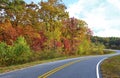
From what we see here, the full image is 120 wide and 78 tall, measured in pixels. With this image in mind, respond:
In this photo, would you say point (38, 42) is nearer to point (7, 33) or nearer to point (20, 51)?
point (7, 33)

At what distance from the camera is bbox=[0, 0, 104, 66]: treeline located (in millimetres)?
38500

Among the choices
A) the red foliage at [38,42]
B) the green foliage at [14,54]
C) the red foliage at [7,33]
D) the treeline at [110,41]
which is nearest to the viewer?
the green foliage at [14,54]

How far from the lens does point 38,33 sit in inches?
2179

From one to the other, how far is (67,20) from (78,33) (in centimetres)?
527

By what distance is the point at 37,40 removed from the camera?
178 ft

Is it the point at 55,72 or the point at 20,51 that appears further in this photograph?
the point at 20,51

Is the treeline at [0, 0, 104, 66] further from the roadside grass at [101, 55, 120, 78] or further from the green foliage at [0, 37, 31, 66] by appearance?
the roadside grass at [101, 55, 120, 78]

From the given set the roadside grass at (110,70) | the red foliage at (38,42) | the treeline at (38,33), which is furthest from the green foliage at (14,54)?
the red foliage at (38,42)

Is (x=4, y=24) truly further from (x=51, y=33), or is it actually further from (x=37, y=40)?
(x=51, y=33)

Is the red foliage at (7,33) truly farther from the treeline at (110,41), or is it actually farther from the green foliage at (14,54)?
the treeline at (110,41)

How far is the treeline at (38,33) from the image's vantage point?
3850 centimetres

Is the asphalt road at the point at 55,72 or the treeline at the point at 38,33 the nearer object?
the asphalt road at the point at 55,72

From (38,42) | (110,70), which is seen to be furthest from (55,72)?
(38,42)

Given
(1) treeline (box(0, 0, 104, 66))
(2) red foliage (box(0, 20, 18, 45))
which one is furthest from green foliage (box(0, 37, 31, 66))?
(2) red foliage (box(0, 20, 18, 45))
